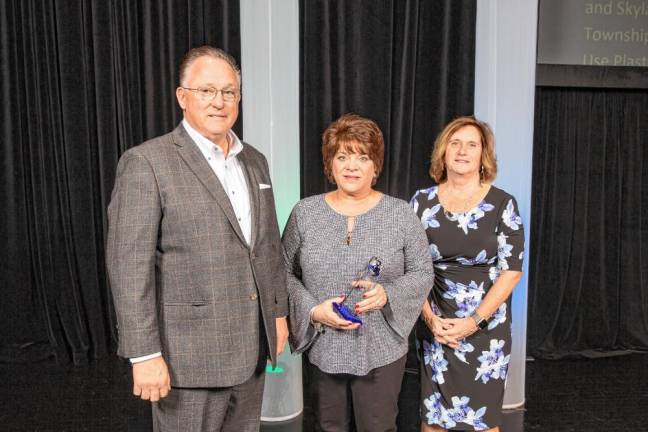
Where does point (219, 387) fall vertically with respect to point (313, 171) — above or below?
below

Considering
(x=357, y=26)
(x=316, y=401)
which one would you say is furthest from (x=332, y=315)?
(x=357, y=26)

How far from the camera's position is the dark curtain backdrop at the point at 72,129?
3287mm

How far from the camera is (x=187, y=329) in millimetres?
1444

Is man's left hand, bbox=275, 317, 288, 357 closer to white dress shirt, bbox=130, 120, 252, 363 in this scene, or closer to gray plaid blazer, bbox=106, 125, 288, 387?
gray plaid blazer, bbox=106, 125, 288, 387

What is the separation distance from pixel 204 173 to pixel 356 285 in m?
0.56

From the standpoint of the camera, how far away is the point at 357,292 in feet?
5.56

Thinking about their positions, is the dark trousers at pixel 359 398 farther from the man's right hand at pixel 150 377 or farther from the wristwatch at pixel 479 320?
the man's right hand at pixel 150 377

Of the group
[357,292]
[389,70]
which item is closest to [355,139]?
[357,292]

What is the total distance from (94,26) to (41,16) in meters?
0.34

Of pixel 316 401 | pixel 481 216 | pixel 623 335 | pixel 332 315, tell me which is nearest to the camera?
pixel 332 315

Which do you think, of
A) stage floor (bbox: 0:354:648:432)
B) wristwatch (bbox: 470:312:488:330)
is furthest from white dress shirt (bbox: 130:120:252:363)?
stage floor (bbox: 0:354:648:432)

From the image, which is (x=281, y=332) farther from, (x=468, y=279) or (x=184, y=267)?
(x=468, y=279)

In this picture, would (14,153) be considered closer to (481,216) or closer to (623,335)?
(481,216)

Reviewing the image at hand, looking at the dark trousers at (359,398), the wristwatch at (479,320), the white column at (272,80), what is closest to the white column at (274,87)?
the white column at (272,80)
